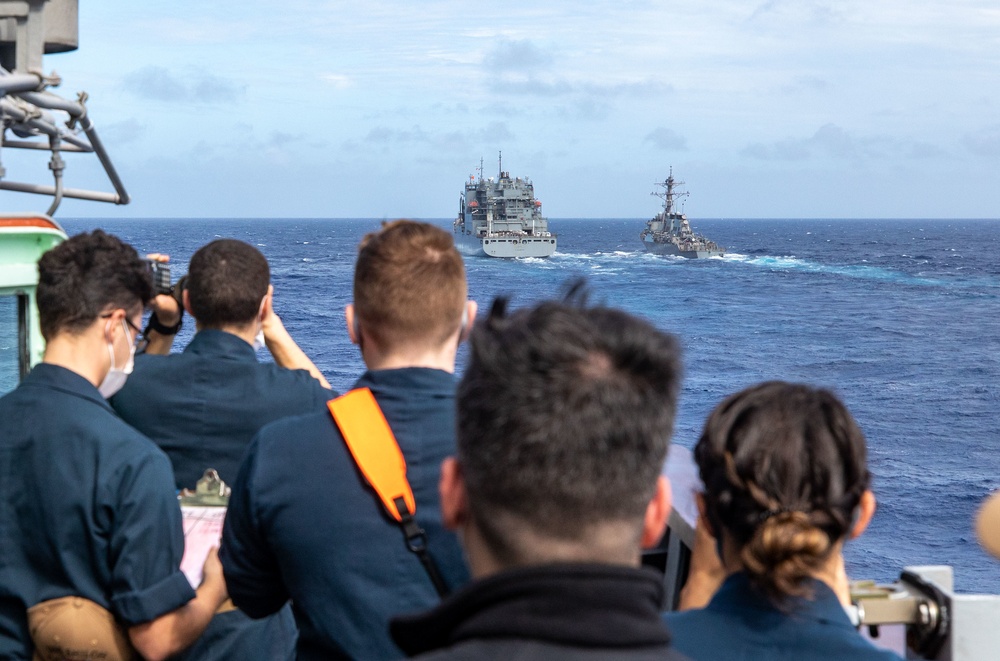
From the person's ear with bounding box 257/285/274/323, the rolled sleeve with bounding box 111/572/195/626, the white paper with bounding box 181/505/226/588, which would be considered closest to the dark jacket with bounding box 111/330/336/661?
the person's ear with bounding box 257/285/274/323

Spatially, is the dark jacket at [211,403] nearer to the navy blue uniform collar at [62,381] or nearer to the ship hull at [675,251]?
the navy blue uniform collar at [62,381]

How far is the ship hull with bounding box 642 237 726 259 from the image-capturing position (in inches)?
3615

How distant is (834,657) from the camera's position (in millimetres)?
1769

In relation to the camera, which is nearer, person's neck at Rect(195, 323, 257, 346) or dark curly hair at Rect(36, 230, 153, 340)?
dark curly hair at Rect(36, 230, 153, 340)

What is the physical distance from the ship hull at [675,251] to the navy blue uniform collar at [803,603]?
91.0m

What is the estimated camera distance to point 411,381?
227 cm

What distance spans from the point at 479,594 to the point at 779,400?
820mm

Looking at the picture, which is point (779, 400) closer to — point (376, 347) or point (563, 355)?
point (563, 355)

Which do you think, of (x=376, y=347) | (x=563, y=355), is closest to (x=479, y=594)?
(x=563, y=355)

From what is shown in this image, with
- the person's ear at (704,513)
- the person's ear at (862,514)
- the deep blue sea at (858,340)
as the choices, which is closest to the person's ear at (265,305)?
the deep blue sea at (858,340)

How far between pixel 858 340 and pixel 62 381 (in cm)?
4705

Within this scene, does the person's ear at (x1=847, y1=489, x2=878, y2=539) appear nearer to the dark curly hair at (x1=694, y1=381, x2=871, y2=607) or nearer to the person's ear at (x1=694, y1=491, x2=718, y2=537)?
the dark curly hair at (x1=694, y1=381, x2=871, y2=607)

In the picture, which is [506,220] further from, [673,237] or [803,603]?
[803,603]

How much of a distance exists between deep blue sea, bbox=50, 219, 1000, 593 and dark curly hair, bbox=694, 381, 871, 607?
245 millimetres
